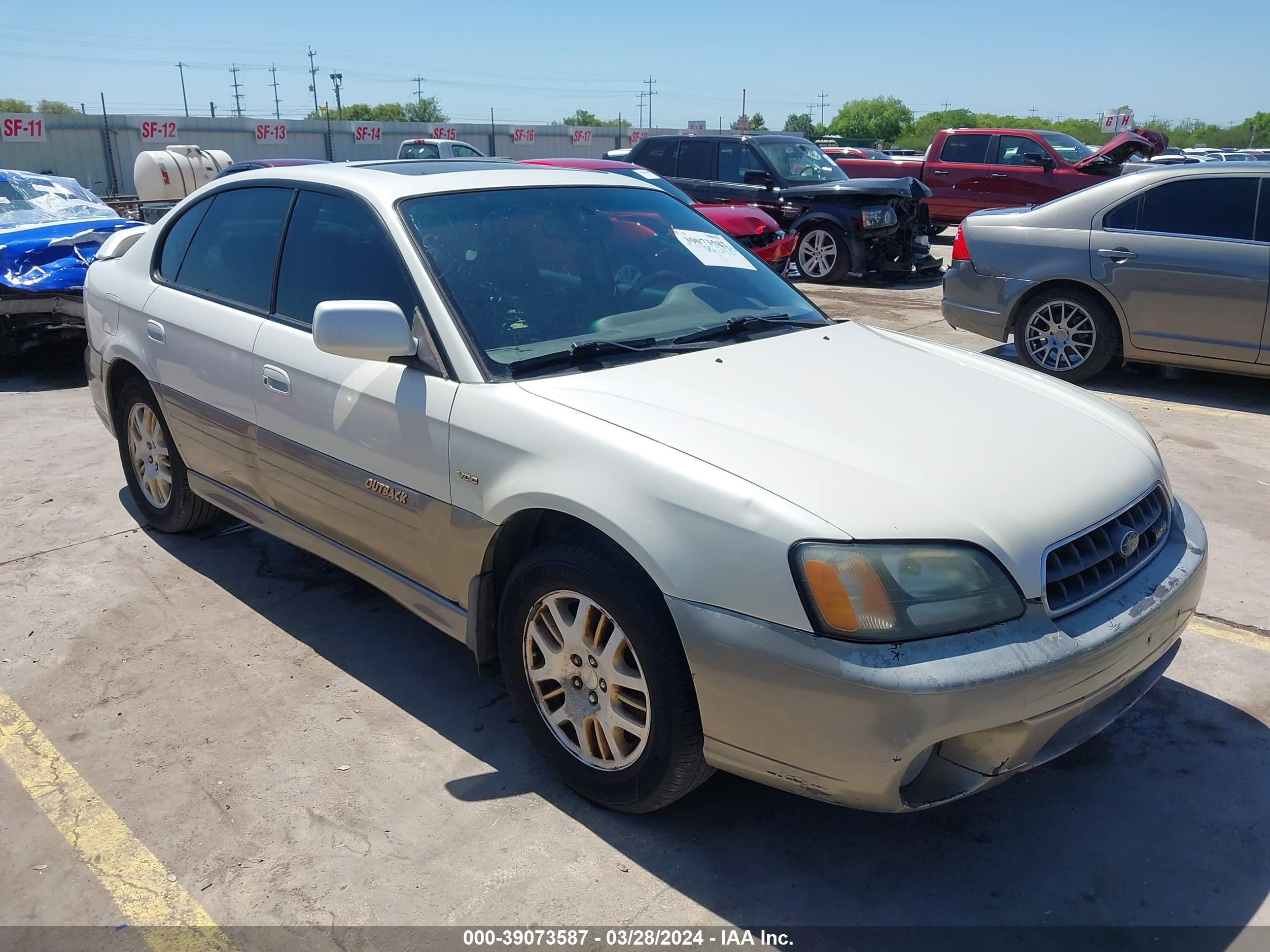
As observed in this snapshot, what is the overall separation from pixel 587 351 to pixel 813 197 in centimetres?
1007

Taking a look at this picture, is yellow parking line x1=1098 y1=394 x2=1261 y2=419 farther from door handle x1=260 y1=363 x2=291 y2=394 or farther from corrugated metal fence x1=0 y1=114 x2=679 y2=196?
corrugated metal fence x1=0 y1=114 x2=679 y2=196

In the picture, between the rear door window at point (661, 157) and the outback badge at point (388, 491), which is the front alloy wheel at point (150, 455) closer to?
the outback badge at point (388, 491)

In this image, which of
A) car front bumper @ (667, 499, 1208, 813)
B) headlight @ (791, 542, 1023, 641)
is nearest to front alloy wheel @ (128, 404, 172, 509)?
car front bumper @ (667, 499, 1208, 813)

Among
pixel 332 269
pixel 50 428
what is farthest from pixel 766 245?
pixel 332 269

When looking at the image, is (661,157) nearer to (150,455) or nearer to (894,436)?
(150,455)

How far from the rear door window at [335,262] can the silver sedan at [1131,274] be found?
18.4ft

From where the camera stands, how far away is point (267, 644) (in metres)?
3.87

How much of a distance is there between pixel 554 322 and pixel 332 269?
888 mm

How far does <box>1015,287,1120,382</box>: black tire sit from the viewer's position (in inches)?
287

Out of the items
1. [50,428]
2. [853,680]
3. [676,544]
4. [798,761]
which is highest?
[676,544]

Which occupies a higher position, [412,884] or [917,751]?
[917,751]

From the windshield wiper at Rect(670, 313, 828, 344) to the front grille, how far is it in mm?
1316

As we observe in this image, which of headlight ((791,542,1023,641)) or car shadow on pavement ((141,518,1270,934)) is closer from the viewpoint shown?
headlight ((791,542,1023,641))

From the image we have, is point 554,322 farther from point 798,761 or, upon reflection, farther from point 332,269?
point 798,761
